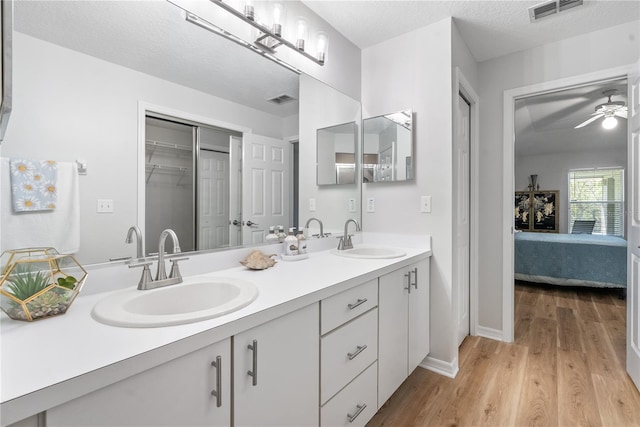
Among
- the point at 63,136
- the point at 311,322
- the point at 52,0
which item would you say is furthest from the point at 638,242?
the point at 52,0

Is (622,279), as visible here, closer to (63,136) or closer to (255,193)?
(255,193)

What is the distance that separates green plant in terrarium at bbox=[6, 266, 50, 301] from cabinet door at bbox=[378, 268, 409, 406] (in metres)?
1.31

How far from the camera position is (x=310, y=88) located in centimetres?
207

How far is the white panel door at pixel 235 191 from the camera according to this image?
1582 mm

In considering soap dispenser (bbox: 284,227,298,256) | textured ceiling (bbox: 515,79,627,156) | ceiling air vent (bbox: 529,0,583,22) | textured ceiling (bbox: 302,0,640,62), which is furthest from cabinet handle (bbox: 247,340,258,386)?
textured ceiling (bbox: 515,79,627,156)

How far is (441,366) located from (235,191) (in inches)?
71.0

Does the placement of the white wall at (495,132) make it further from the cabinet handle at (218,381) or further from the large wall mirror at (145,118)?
the cabinet handle at (218,381)

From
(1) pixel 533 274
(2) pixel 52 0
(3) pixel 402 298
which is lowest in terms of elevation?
(1) pixel 533 274

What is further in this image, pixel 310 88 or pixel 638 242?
pixel 310 88

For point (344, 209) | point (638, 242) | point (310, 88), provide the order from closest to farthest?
point (638, 242) → point (310, 88) → point (344, 209)

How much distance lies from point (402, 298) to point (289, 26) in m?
1.76

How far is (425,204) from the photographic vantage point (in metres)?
2.17

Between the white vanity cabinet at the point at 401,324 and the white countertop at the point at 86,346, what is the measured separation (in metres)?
0.60

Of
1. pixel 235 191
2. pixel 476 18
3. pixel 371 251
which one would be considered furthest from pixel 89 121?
pixel 476 18
